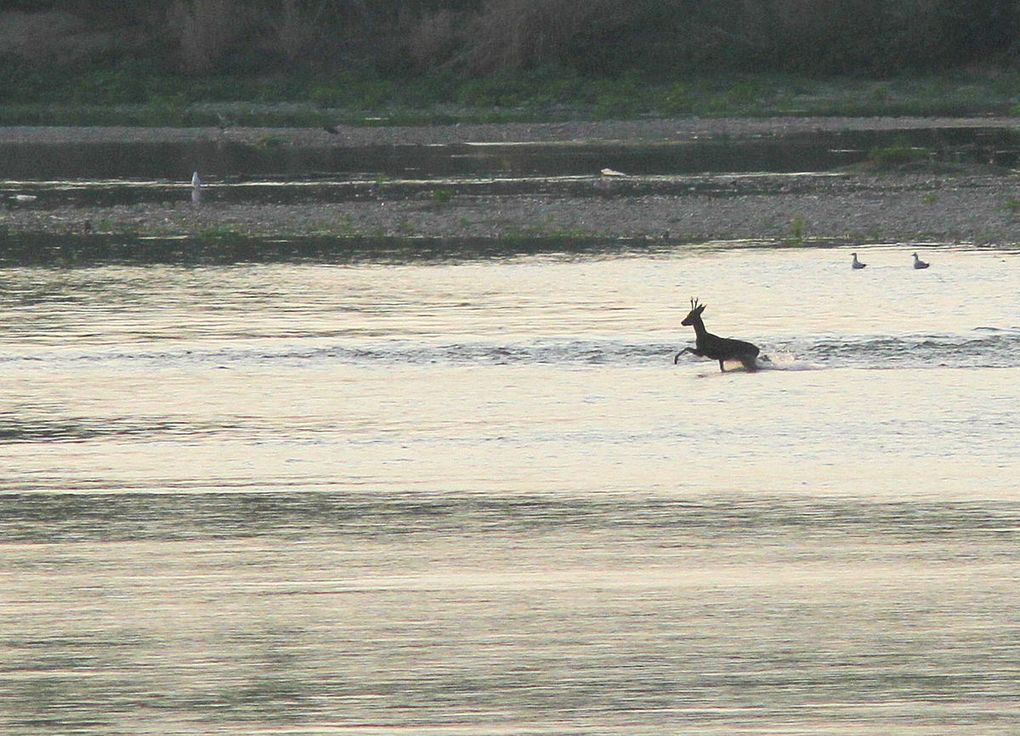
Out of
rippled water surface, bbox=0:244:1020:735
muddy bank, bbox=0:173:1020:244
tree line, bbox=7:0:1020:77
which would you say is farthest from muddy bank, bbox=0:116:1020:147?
rippled water surface, bbox=0:244:1020:735

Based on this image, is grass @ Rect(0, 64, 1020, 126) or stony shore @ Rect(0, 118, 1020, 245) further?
grass @ Rect(0, 64, 1020, 126)

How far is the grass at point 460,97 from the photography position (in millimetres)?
52625

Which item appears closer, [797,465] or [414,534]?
[414,534]

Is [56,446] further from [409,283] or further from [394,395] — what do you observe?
[409,283]

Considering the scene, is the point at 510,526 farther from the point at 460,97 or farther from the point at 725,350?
the point at 460,97

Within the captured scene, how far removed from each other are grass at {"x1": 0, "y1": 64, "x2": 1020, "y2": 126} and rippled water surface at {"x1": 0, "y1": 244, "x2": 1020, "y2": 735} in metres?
35.0

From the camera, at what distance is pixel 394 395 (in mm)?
14070

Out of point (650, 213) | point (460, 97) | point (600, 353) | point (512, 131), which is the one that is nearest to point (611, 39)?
point (460, 97)

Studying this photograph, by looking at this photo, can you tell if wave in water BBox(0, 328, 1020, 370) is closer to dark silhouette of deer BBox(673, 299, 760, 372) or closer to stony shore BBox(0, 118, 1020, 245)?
dark silhouette of deer BBox(673, 299, 760, 372)

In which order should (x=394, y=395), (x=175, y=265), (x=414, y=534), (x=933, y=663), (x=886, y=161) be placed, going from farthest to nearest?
(x=886, y=161), (x=175, y=265), (x=394, y=395), (x=414, y=534), (x=933, y=663)

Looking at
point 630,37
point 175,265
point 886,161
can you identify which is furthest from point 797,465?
point 630,37

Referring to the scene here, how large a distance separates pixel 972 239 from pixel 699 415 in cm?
1296

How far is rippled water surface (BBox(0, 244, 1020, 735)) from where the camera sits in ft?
24.3

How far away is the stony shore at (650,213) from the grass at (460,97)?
18.0m
